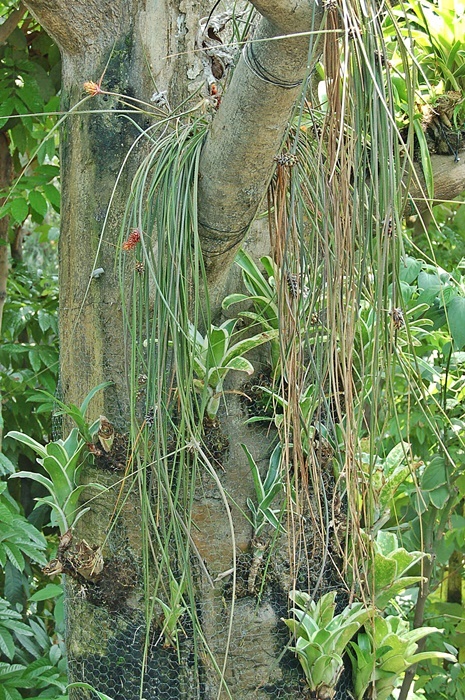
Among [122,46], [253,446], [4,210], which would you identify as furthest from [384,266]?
[4,210]

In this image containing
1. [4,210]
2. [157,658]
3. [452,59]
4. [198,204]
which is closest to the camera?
[198,204]

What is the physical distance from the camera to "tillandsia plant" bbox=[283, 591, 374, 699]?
88 centimetres

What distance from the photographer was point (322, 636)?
0.89m

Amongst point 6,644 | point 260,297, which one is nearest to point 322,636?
point 260,297

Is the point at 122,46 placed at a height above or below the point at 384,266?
above

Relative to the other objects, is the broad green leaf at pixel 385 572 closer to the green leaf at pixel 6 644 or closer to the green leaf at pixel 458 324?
the green leaf at pixel 458 324

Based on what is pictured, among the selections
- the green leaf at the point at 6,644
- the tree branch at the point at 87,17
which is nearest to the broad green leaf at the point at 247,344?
the tree branch at the point at 87,17

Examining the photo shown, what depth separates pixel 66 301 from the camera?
1009 mm

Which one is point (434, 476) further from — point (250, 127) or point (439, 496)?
point (250, 127)

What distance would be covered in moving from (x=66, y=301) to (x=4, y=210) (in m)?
0.51

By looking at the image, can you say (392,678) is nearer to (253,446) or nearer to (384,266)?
(253,446)

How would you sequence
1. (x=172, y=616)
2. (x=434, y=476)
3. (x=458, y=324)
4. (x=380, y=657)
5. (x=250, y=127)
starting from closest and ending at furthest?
(x=250, y=127) → (x=172, y=616) → (x=380, y=657) → (x=458, y=324) → (x=434, y=476)

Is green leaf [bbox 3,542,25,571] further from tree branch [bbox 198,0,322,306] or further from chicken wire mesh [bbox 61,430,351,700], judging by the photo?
tree branch [bbox 198,0,322,306]

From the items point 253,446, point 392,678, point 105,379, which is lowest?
point 392,678
